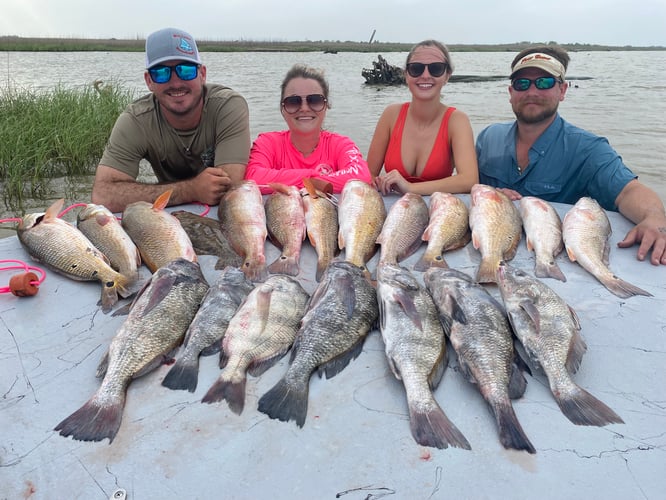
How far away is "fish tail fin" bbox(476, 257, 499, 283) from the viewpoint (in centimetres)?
259

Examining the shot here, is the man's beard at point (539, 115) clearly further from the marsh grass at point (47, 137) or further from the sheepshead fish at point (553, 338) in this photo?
the marsh grass at point (47, 137)

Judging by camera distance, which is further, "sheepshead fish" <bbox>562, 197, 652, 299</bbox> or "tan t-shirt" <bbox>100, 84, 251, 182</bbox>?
"tan t-shirt" <bbox>100, 84, 251, 182</bbox>

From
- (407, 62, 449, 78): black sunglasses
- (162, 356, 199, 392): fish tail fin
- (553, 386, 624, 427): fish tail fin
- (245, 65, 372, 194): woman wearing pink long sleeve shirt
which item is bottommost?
(162, 356, 199, 392): fish tail fin

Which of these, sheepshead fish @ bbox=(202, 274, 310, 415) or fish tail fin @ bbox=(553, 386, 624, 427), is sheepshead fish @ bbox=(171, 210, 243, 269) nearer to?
sheepshead fish @ bbox=(202, 274, 310, 415)

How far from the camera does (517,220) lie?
317 centimetres

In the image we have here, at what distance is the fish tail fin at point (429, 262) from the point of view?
2.72 m

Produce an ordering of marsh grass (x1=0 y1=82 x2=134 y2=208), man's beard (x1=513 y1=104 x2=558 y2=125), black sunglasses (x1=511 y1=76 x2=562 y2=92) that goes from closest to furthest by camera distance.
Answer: black sunglasses (x1=511 y1=76 x2=562 y2=92), man's beard (x1=513 y1=104 x2=558 y2=125), marsh grass (x1=0 y1=82 x2=134 y2=208)

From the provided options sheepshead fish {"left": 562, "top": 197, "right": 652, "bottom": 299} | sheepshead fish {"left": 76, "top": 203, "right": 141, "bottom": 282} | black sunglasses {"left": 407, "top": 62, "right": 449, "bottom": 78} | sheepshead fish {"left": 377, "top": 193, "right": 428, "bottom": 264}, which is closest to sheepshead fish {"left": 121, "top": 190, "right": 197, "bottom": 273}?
sheepshead fish {"left": 76, "top": 203, "right": 141, "bottom": 282}

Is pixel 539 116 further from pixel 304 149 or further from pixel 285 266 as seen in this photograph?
pixel 285 266

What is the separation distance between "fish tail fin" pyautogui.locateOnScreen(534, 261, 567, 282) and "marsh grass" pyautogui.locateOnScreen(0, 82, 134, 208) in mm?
7115

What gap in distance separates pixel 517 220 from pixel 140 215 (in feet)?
8.21

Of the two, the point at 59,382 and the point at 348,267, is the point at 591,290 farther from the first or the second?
the point at 59,382

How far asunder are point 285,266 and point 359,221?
616 mm

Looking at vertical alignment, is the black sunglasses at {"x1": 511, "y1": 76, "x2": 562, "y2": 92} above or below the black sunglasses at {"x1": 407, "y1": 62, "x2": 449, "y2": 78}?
below
